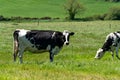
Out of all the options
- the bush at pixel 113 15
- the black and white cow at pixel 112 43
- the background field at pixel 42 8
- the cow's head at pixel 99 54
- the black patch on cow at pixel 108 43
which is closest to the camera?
the black and white cow at pixel 112 43

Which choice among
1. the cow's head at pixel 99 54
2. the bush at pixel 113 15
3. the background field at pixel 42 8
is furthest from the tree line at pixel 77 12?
the cow's head at pixel 99 54

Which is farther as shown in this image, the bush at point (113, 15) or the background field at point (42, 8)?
the background field at point (42, 8)

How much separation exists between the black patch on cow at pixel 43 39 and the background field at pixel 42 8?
115742 millimetres

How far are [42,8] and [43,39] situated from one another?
138 m

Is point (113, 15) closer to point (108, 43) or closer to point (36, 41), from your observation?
point (108, 43)

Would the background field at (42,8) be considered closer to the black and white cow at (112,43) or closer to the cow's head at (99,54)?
the cow's head at (99,54)

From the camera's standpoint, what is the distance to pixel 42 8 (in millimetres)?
159750

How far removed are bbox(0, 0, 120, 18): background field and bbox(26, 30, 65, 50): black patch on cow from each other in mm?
115742

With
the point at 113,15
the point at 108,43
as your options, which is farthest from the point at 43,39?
the point at 113,15

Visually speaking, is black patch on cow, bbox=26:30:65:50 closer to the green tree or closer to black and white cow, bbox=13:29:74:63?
black and white cow, bbox=13:29:74:63

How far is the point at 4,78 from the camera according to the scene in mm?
10344

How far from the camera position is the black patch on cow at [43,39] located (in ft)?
73.9

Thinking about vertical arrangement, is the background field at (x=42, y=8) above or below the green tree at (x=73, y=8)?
below

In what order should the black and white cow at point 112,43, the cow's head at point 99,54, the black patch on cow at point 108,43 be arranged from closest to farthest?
1. the black and white cow at point 112,43
2. the black patch on cow at point 108,43
3. the cow's head at point 99,54
